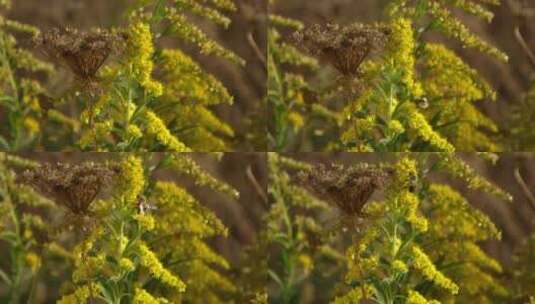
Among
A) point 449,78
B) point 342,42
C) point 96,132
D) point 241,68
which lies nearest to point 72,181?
point 96,132

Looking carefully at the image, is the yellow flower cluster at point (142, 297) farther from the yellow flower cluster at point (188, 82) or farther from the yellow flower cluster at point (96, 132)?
the yellow flower cluster at point (188, 82)

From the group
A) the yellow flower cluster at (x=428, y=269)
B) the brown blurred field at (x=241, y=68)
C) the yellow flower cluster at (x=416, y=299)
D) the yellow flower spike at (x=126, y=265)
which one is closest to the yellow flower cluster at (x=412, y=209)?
the yellow flower cluster at (x=428, y=269)

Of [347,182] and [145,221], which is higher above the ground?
Answer: [347,182]

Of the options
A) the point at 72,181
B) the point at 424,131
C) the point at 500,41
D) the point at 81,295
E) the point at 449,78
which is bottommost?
the point at 81,295

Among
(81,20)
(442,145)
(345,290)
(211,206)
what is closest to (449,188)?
(442,145)

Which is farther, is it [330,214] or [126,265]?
[330,214]

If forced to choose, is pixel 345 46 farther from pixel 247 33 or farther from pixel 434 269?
pixel 434 269

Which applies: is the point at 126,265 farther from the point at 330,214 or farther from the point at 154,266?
the point at 330,214
